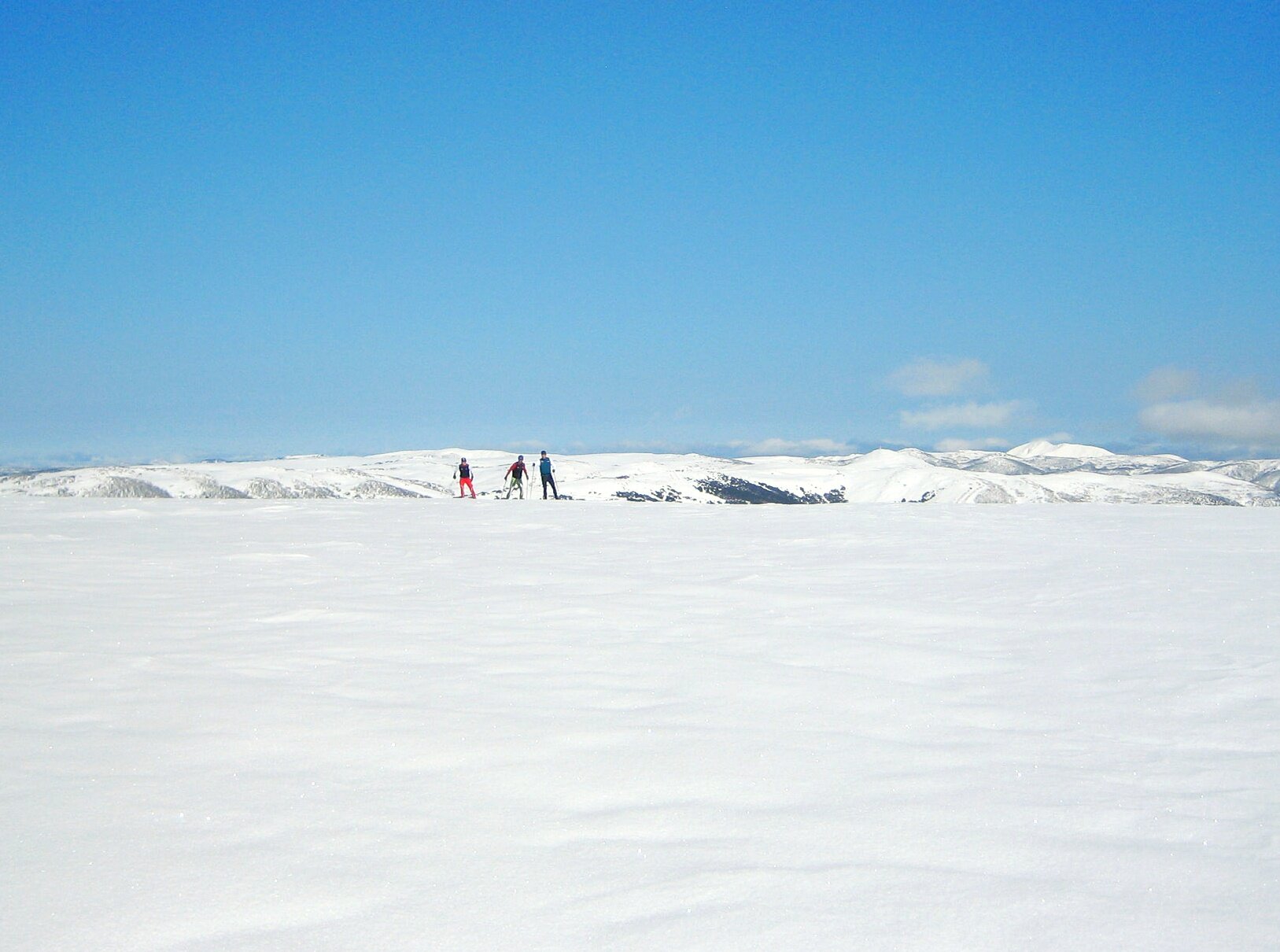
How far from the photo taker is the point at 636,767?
15.8 ft

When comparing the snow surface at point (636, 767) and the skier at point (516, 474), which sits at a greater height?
the skier at point (516, 474)

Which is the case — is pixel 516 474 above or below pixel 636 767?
above

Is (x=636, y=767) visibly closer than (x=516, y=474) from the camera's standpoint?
Yes

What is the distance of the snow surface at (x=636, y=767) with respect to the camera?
330 cm

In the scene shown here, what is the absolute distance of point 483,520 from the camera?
21.9m

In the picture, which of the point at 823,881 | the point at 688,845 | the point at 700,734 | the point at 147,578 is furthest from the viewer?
the point at 147,578

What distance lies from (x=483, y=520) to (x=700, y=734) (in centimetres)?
1702

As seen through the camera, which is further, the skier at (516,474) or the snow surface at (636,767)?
the skier at (516,474)

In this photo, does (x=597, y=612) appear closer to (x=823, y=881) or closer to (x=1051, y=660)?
(x=1051, y=660)

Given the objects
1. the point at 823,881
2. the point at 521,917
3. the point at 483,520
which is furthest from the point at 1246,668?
the point at 483,520

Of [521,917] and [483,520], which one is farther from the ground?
[483,520]

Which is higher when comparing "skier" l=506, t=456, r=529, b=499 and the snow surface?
"skier" l=506, t=456, r=529, b=499

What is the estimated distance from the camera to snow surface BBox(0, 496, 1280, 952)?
10.8ft

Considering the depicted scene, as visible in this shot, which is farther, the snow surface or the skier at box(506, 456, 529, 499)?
the skier at box(506, 456, 529, 499)
